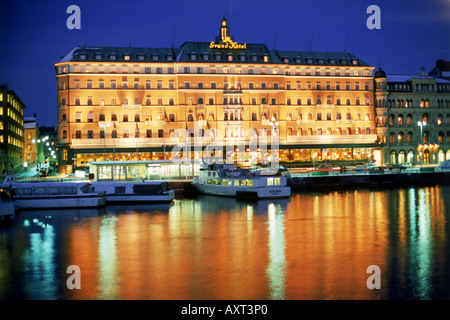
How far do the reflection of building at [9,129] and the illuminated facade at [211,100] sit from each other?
1168 centimetres

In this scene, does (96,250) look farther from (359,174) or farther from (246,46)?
(246,46)

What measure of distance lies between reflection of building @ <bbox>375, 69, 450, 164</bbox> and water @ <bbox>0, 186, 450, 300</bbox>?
7034cm

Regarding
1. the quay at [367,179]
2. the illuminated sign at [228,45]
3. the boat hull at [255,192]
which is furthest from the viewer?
the illuminated sign at [228,45]

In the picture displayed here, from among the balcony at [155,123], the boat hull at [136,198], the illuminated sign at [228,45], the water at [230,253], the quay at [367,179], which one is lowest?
the water at [230,253]

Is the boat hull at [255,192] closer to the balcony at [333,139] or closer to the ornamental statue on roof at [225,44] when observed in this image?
the balcony at [333,139]

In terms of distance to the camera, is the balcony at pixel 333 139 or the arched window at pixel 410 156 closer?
the balcony at pixel 333 139

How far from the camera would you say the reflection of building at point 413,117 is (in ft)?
376

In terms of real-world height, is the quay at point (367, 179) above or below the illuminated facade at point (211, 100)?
below

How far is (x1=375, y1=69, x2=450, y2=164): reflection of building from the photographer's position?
114644 mm

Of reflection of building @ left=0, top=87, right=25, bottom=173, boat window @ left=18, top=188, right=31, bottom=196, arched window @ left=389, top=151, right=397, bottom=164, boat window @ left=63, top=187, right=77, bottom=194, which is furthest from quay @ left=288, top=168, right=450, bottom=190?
reflection of building @ left=0, top=87, right=25, bottom=173

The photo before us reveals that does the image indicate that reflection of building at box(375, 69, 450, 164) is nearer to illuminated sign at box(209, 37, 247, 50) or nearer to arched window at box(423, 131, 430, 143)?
arched window at box(423, 131, 430, 143)

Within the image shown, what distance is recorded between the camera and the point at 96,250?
29.2 metres

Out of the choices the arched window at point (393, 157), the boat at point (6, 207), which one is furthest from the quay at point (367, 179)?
the boat at point (6, 207)

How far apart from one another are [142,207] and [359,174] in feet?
126
